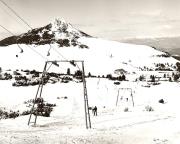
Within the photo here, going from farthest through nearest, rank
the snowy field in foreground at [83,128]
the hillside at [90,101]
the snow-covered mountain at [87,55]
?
the snow-covered mountain at [87,55] → the hillside at [90,101] → the snowy field in foreground at [83,128]

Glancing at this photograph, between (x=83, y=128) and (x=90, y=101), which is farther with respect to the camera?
(x=90, y=101)

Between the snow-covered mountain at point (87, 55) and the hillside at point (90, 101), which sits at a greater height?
the snow-covered mountain at point (87, 55)

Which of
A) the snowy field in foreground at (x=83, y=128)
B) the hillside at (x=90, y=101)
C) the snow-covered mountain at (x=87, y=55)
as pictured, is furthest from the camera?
the snow-covered mountain at (x=87, y=55)

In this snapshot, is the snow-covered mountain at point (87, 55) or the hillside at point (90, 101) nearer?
the hillside at point (90, 101)

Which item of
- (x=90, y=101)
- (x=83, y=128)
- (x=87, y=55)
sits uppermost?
(x=87, y=55)

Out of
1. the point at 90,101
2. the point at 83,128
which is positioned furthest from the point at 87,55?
the point at 83,128

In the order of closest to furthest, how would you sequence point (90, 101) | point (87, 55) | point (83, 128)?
point (83, 128) < point (90, 101) < point (87, 55)

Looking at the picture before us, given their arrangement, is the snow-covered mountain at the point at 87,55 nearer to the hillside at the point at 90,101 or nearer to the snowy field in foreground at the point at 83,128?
the hillside at the point at 90,101

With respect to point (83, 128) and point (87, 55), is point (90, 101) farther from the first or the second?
point (87, 55)

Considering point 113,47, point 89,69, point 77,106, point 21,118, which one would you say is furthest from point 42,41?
point 21,118

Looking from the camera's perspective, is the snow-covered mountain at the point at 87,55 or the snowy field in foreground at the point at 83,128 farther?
the snow-covered mountain at the point at 87,55

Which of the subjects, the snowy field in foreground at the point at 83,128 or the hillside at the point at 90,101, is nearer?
the snowy field in foreground at the point at 83,128

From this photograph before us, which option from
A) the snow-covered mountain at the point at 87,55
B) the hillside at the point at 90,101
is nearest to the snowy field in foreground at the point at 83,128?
the hillside at the point at 90,101

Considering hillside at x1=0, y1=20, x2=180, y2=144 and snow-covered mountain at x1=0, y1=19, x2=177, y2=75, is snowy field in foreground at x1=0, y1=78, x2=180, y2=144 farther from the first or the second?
snow-covered mountain at x1=0, y1=19, x2=177, y2=75
